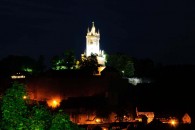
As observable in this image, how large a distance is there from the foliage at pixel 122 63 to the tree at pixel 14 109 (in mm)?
43874

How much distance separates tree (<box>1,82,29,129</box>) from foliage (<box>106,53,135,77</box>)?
144ft

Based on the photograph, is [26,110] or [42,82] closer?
[26,110]

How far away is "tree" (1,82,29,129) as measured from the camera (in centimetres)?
1007

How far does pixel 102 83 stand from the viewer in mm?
42406

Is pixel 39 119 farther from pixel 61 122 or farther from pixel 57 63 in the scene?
pixel 57 63

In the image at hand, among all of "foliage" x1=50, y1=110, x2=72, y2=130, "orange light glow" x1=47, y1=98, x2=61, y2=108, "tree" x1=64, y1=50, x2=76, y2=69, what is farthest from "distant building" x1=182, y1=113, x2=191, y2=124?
"foliage" x1=50, y1=110, x2=72, y2=130

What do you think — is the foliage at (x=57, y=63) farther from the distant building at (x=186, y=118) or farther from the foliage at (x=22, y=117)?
the foliage at (x=22, y=117)

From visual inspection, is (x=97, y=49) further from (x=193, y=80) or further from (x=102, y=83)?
(x=102, y=83)

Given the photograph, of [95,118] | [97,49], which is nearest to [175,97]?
[95,118]

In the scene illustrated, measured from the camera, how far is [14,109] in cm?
1012

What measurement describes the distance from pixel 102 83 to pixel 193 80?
558 inches

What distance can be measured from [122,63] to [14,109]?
45747 millimetres

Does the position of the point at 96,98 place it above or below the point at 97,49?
below

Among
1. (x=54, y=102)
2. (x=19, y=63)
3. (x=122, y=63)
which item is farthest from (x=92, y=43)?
(x=54, y=102)
